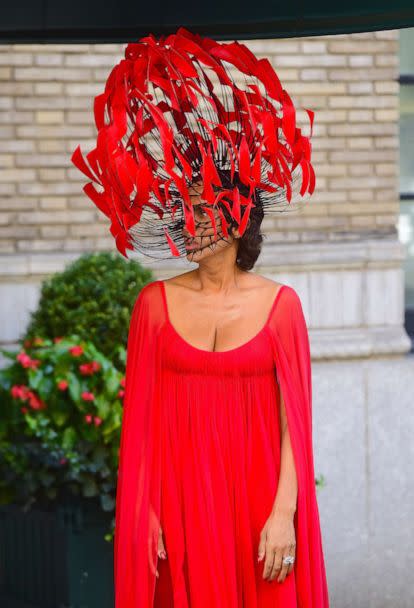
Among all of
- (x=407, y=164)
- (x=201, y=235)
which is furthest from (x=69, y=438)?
(x=407, y=164)

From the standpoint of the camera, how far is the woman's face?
2.96 meters

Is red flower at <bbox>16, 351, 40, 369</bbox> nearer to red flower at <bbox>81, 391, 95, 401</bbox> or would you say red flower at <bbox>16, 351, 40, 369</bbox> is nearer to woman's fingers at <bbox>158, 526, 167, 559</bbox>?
red flower at <bbox>81, 391, 95, 401</bbox>

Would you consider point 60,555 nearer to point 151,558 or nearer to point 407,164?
point 151,558

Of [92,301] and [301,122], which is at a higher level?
[301,122]

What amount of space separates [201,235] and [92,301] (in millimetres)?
2446

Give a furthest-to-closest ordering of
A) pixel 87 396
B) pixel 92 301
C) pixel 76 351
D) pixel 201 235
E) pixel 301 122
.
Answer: pixel 301 122 → pixel 92 301 → pixel 76 351 → pixel 87 396 → pixel 201 235

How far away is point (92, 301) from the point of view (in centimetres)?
536

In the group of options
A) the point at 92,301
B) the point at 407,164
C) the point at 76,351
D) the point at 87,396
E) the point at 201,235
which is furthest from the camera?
the point at 407,164

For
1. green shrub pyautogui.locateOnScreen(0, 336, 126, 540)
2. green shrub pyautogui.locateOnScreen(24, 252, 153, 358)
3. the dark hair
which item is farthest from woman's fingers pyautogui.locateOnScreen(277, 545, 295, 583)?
green shrub pyautogui.locateOnScreen(24, 252, 153, 358)

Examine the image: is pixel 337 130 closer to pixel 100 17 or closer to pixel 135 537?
pixel 100 17

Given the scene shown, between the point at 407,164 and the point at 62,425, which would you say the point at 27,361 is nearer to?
the point at 62,425

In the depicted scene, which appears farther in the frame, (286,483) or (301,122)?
(301,122)

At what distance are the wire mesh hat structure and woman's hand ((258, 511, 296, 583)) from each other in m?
0.83

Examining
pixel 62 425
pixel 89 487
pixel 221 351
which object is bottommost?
pixel 89 487
